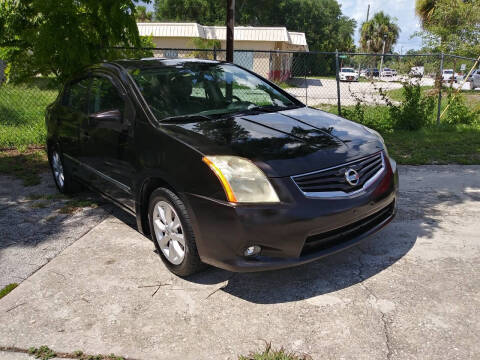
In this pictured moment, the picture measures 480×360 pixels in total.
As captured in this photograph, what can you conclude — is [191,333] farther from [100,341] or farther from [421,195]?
[421,195]

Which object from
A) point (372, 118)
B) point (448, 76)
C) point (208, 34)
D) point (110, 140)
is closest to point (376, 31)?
point (208, 34)

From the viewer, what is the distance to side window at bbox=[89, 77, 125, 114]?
3990mm

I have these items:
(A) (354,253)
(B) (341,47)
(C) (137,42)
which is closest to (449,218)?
(A) (354,253)

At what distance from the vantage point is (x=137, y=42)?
714 centimetres

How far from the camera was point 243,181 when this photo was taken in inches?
114

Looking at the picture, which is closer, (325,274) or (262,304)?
(262,304)

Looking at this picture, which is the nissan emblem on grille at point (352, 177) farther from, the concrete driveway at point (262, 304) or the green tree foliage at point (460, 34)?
the green tree foliage at point (460, 34)

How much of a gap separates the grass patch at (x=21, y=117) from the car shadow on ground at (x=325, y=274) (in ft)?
20.0

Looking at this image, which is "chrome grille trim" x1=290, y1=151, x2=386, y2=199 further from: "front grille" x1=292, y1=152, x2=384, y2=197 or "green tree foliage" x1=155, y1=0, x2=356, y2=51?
"green tree foliage" x1=155, y1=0, x2=356, y2=51

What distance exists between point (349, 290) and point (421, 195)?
249 cm

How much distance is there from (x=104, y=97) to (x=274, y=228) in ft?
7.77

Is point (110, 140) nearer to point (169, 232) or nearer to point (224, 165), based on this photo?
point (169, 232)

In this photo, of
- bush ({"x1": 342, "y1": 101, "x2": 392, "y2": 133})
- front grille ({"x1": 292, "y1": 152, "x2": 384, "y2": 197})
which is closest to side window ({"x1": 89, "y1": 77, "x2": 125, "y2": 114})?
front grille ({"x1": 292, "y1": 152, "x2": 384, "y2": 197})

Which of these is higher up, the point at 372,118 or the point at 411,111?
the point at 411,111
